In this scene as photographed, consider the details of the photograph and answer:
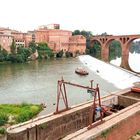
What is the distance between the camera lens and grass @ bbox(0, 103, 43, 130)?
62.6ft

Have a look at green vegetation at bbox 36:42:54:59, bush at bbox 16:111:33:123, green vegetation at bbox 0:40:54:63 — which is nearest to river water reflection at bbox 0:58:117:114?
bush at bbox 16:111:33:123

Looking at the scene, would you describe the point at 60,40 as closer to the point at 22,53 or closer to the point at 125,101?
the point at 22,53

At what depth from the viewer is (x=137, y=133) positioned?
15.7m

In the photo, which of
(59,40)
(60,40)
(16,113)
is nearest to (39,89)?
(16,113)

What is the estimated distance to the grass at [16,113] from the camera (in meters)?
19.1

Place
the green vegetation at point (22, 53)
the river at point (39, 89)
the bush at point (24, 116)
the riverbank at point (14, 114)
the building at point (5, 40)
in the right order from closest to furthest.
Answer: the riverbank at point (14, 114) → the bush at point (24, 116) → the river at point (39, 89) → the green vegetation at point (22, 53) → the building at point (5, 40)

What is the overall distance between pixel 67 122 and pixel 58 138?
0.99m

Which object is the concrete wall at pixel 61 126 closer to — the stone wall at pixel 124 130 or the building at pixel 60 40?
the stone wall at pixel 124 130

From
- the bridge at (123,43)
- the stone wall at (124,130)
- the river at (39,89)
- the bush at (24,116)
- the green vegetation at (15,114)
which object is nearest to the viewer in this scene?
the stone wall at (124,130)

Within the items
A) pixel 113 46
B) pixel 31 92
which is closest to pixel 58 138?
pixel 31 92

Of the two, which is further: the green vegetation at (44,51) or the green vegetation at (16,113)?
the green vegetation at (44,51)

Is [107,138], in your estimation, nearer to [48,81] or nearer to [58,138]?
[58,138]

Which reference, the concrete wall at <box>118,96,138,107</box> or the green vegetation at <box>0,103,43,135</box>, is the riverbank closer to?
the green vegetation at <box>0,103,43,135</box>

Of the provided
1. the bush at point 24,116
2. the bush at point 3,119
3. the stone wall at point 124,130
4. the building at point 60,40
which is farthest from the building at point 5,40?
the stone wall at point 124,130
